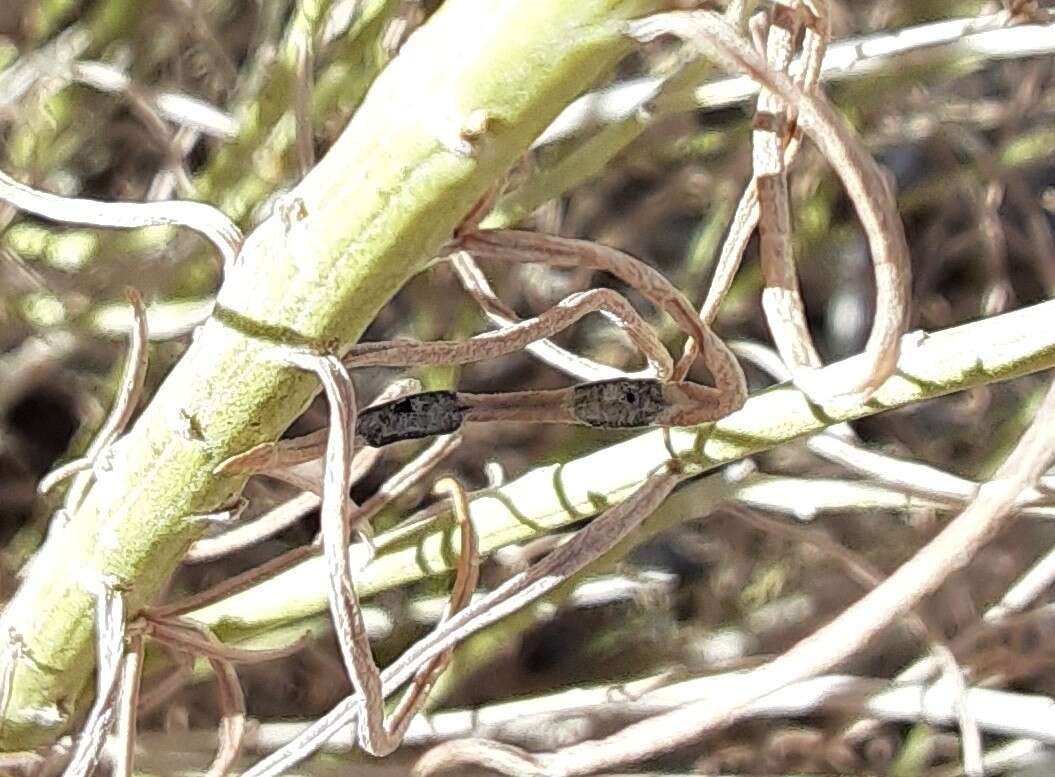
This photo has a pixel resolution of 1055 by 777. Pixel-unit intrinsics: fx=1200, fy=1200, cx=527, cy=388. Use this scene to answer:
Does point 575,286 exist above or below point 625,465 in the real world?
above

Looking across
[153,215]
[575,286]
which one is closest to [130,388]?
[153,215]

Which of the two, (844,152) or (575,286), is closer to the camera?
(844,152)

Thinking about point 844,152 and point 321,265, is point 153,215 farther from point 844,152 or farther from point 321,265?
point 844,152

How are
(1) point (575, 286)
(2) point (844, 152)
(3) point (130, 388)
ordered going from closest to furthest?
(2) point (844, 152) < (3) point (130, 388) < (1) point (575, 286)

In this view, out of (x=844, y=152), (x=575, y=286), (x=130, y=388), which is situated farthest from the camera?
(x=575, y=286)

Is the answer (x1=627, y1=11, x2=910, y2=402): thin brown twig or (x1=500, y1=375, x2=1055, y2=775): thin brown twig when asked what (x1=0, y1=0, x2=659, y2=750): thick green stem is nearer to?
(x1=627, y1=11, x2=910, y2=402): thin brown twig

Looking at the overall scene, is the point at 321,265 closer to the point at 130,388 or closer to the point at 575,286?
the point at 130,388

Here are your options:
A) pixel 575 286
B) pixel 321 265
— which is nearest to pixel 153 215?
pixel 321 265

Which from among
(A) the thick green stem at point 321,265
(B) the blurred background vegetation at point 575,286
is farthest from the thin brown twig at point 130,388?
(B) the blurred background vegetation at point 575,286

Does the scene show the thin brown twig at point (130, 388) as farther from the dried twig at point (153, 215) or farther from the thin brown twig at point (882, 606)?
the thin brown twig at point (882, 606)
